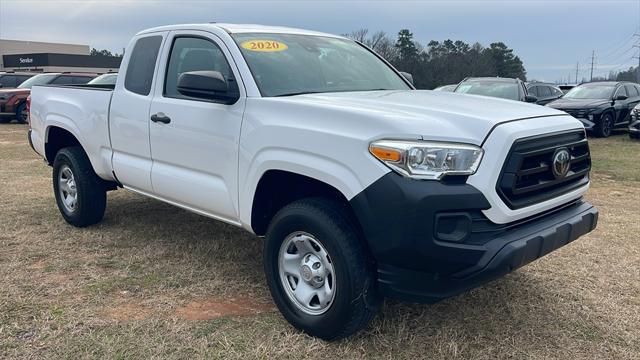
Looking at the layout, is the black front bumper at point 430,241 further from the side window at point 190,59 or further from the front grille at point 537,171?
the side window at point 190,59

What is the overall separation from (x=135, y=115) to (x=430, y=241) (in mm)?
2918

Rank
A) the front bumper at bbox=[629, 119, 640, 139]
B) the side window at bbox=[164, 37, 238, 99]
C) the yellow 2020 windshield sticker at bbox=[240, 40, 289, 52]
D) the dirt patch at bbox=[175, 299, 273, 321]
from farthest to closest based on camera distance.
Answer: the front bumper at bbox=[629, 119, 640, 139]
the side window at bbox=[164, 37, 238, 99]
the yellow 2020 windshield sticker at bbox=[240, 40, 289, 52]
the dirt patch at bbox=[175, 299, 273, 321]

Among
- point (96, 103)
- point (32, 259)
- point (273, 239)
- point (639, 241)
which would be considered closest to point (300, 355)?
point (273, 239)

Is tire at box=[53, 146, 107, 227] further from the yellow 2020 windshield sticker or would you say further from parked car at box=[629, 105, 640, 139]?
parked car at box=[629, 105, 640, 139]

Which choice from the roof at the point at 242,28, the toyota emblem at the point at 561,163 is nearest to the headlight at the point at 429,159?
the toyota emblem at the point at 561,163

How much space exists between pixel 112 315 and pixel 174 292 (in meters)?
0.50

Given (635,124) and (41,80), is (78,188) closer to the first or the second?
(635,124)

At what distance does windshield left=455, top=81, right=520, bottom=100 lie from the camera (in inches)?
494

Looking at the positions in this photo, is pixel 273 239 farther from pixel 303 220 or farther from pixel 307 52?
pixel 307 52

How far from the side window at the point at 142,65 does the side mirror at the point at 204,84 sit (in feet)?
3.57

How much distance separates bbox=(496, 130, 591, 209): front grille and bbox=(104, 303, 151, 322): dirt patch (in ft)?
7.90

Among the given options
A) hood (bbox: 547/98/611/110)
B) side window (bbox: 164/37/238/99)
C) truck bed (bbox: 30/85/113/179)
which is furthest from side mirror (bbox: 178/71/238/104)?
hood (bbox: 547/98/611/110)

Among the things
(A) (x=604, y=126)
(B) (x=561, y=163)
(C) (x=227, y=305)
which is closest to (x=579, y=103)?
(A) (x=604, y=126)

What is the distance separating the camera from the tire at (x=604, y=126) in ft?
47.8
